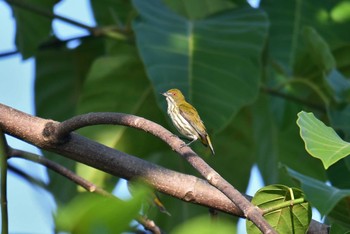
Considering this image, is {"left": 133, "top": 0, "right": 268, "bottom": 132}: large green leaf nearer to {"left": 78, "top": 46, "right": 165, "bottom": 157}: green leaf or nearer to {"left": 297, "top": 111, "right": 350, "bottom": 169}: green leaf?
{"left": 78, "top": 46, "right": 165, "bottom": 157}: green leaf

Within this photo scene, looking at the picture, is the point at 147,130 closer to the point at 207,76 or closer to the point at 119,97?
the point at 207,76

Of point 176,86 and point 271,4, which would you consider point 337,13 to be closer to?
point 271,4

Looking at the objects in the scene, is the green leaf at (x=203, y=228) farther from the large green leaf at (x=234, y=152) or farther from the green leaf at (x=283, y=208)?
the large green leaf at (x=234, y=152)

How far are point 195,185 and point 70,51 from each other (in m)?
2.08

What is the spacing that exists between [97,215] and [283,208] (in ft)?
2.46

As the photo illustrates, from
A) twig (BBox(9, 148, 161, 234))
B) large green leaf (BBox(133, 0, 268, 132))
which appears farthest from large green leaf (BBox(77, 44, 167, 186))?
twig (BBox(9, 148, 161, 234))

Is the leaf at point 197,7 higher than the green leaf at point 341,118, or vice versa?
the leaf at point 197,7

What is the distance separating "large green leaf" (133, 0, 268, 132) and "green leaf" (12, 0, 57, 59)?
46 centimetres

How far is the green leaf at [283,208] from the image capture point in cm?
132

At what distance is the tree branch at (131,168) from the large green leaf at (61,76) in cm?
188

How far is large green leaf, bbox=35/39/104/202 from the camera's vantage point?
3.41 meters

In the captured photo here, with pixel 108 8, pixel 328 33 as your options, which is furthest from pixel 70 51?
pixel 328 33

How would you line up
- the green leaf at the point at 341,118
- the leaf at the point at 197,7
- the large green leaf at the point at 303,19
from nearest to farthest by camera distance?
the green leaf at the point at 341,118 < the leaf at the point at 197,7 < the large green leaf at the point at 303,19

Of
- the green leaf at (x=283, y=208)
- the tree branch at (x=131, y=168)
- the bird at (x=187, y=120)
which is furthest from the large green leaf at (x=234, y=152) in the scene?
the green leaf at (x=283, y=208)
